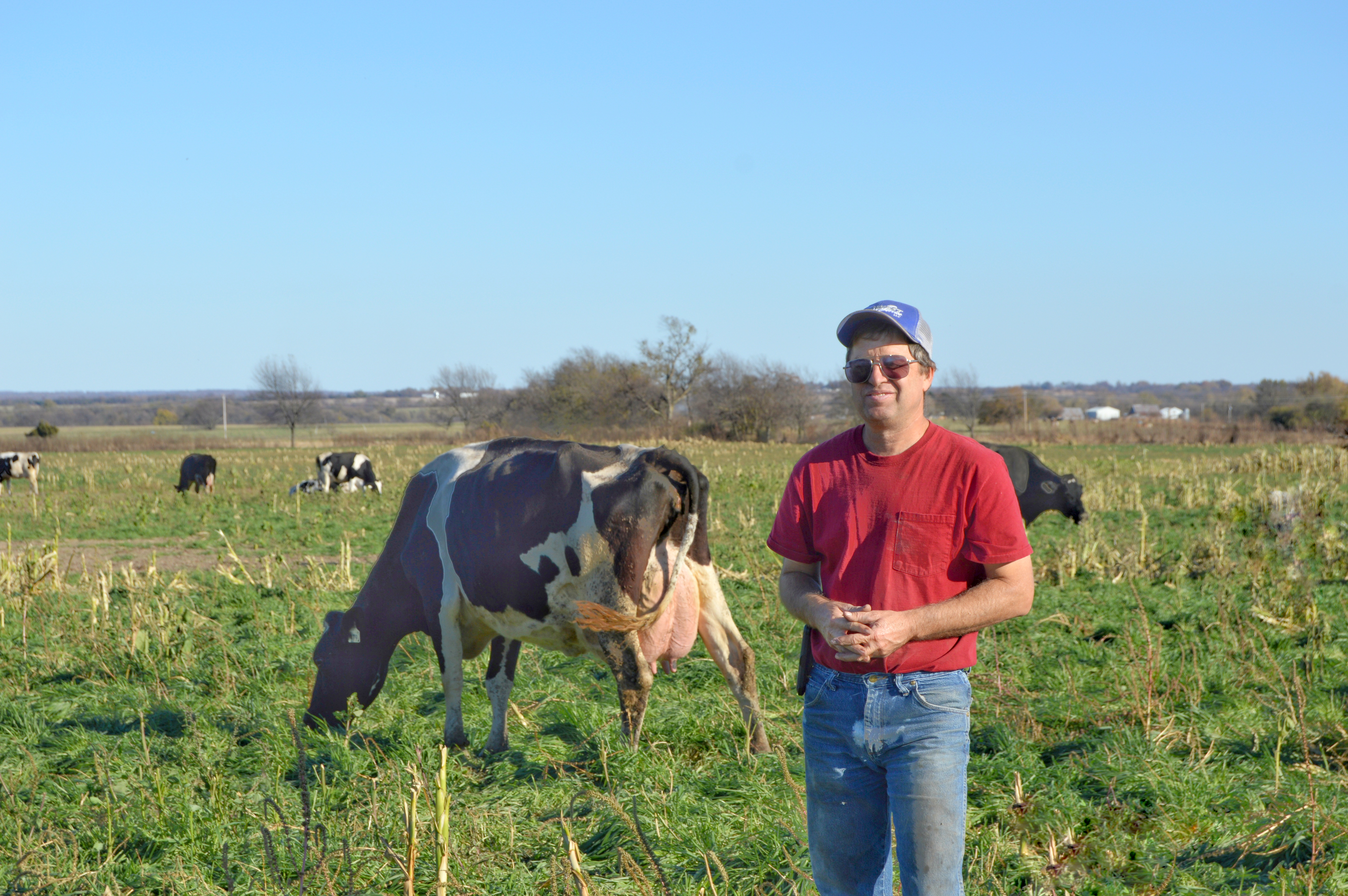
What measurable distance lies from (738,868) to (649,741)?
1.63m

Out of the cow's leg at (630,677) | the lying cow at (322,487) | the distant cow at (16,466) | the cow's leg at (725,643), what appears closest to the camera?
the cow's leg at (630,677)

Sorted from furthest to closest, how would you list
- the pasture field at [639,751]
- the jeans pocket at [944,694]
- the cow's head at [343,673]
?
the cow's head at [343,673] → the pasture field at [639,751] → the jeans pocket at [944,694]

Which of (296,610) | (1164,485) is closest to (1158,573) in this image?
(296,610)

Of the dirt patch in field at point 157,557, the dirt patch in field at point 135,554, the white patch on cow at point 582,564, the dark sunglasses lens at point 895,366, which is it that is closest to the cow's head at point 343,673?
the white patch on cow at point 582,564

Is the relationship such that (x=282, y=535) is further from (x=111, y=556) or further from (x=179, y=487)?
(x=179, y=487)

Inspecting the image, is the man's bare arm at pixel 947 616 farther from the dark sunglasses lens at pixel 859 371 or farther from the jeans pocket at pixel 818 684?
the dark sunglasses lens at pixel 859 371

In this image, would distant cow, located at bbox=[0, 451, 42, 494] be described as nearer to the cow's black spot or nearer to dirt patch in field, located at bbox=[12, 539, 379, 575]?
dirt patch in field, located at bbox=[12, 539, 379, 575]

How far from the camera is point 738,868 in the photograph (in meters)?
3.96

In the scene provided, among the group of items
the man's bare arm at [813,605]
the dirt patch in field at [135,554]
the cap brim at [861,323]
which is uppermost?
the cap brim at [861,323]

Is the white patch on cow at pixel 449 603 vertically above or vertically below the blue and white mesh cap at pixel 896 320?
below

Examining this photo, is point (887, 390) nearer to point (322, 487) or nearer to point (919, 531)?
point (919, 531)

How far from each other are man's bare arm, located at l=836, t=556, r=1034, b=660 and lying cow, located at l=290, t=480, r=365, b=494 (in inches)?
826

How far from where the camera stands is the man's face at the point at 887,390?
8.20 ft

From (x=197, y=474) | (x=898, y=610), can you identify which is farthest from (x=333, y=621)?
(x=197, y=474)
